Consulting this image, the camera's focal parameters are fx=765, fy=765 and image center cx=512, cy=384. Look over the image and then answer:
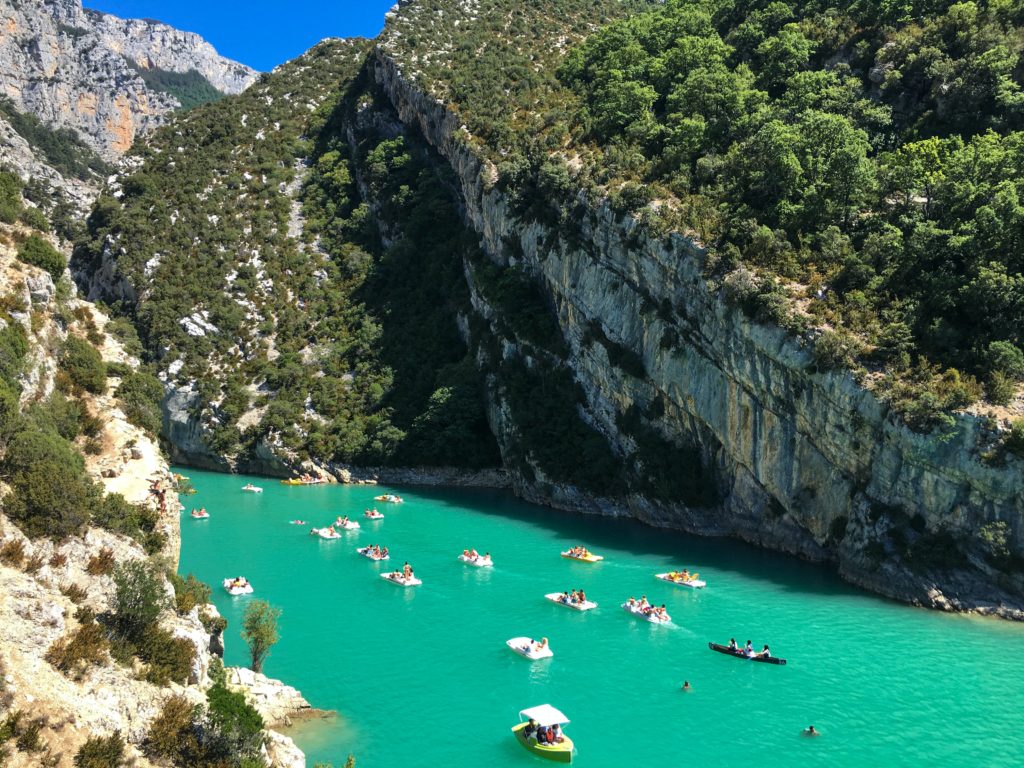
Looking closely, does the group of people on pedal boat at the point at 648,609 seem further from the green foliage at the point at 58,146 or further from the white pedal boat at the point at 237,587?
the green foliage at the point at 58,146

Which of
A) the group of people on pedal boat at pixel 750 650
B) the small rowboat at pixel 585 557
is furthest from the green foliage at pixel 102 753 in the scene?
the small rowboat at pixel 585 557

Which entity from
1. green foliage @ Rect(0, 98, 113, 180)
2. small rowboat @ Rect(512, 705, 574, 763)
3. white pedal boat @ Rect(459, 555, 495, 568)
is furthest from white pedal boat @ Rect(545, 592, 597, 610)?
green foliage @ Rect(0, 98, 113, 180)

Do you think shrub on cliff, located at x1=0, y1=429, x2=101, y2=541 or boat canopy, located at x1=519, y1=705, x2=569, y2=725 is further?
boat canopy, located at x1=519, y1=705, x2=569, y2=725

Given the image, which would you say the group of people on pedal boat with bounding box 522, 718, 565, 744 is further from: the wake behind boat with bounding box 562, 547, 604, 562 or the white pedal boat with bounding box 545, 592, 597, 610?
the wake behind boat with bounding box 562, 547, 604, 562

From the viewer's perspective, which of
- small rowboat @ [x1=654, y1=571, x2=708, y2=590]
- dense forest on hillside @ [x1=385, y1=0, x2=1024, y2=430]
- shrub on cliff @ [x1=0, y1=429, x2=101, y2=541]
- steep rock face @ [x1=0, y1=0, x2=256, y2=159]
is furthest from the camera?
steep rock face @ [x1=0, y1=0, x2=256, y2=159]

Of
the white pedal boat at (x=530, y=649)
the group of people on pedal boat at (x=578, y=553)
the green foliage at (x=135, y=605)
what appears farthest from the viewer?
the group of people on pedal boat at (x=578, y=553)
